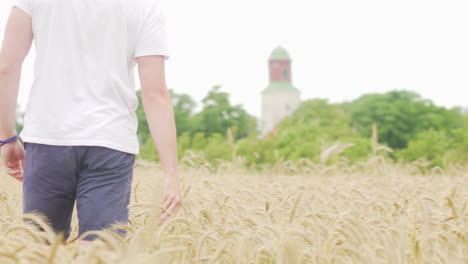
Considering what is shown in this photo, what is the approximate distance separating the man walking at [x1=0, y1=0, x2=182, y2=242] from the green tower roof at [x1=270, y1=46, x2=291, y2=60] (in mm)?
105277

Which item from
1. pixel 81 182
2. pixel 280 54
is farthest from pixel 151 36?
pixel 280 54

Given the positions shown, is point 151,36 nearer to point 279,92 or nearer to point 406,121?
point 406,121

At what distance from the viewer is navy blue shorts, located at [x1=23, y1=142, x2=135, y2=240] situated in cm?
230

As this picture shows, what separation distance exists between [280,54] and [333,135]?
8501 cm

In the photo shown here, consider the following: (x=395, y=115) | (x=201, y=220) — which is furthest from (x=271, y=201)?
(x=395, y=115)

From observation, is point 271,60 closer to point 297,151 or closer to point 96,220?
point 297,151

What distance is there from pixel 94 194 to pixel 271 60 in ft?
347

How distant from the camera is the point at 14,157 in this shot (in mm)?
2691

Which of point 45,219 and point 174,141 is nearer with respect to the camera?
point 45,219

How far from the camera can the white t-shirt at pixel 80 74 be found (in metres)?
2.31

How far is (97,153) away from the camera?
7.61 ft

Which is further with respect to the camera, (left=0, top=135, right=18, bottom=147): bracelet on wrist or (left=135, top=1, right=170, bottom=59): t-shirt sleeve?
(left=0, top=135, right=18, bottom=147): bracelet on wrist

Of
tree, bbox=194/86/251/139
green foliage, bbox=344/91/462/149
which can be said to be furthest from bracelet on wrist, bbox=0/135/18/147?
Result: tree, bbox=194/86/251/139

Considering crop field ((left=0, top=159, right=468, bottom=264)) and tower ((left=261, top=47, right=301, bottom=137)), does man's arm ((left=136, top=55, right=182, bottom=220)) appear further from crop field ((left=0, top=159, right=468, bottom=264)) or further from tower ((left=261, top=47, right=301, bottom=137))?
tower ((left=261, top=47, right=301, bottom=137))
